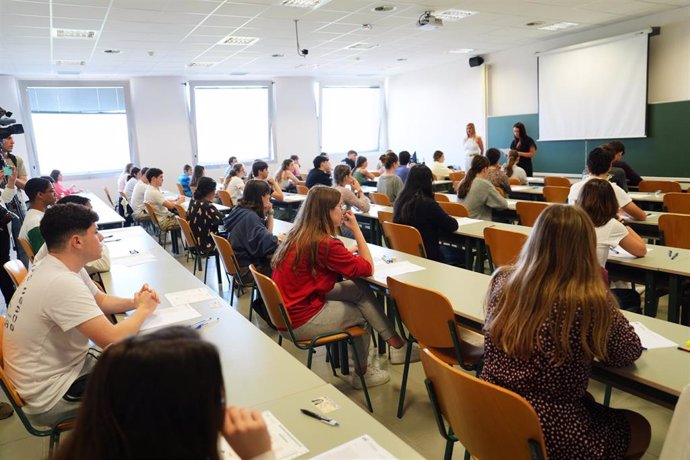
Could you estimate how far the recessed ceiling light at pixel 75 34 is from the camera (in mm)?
6871

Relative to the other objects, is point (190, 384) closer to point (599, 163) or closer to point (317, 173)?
point (599, 163)

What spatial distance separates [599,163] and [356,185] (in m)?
3.16

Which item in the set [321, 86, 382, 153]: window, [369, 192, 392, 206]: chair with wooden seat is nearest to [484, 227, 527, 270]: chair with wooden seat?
[369, 192, 392, 206]: chair with wooden seat

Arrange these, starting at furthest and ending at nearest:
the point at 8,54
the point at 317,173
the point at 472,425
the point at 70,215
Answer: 1. the point at 8,54
2. the point at 317,173
3. the point at 70,215
4. the point at 472,425

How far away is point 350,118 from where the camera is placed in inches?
579

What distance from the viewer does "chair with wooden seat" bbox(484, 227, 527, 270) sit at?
11.6ft

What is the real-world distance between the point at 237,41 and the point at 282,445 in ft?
26.6

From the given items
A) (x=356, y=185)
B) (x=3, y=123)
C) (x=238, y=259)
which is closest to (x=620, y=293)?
(x=238, y=259)

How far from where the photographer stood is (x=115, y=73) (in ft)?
36.5

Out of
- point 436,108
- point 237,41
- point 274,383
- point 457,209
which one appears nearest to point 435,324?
point 274,383

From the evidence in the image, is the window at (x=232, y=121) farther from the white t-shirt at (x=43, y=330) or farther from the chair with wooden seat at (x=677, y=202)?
the white t-shirt at (x=43, y=330)

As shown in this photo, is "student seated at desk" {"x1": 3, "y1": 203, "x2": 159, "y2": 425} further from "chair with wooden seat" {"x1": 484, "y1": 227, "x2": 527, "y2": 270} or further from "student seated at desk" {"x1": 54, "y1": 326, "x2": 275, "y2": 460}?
"chair with wooden seat" {"x1": 484, "y1": 227, "x2": 527, "y2": 270}

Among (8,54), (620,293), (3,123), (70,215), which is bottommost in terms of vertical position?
(620,293)

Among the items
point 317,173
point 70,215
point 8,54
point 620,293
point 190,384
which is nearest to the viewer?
point 190,384
